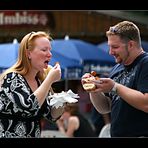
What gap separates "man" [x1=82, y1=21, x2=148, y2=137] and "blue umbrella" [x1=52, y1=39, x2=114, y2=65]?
5.80 metres

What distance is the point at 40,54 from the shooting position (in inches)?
161

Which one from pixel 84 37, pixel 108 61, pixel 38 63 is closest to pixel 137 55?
pixel 38 63

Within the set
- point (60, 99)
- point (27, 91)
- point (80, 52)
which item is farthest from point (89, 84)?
point (80, 52)

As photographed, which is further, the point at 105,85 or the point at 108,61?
the point at 108,61

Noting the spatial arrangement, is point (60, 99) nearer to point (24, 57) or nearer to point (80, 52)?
point (24, 57)

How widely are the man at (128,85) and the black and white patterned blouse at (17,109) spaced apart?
0.38 meters

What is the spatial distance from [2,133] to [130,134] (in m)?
0.85

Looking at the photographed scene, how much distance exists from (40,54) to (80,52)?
630 cm

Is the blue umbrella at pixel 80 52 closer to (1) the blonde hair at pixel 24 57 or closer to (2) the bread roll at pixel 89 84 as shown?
(1) the blonde hair at pixel 24 57

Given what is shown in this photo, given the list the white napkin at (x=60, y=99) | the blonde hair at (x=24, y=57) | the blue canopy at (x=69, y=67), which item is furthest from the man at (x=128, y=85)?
the blue canopy at (x=69, y=67)

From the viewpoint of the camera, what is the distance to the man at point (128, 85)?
394 centimetres
